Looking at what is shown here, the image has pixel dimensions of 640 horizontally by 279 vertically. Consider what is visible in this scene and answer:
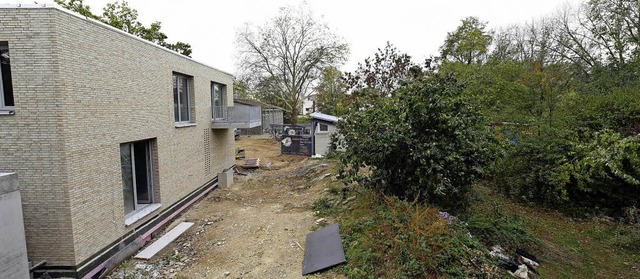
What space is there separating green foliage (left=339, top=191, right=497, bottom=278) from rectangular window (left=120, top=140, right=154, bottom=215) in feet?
19.5

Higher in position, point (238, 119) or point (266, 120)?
point (238, 119)

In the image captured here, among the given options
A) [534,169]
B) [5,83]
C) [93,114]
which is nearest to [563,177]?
[534,169]

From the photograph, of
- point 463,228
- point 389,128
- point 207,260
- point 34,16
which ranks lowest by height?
point 207,260

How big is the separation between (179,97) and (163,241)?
17.1 ft

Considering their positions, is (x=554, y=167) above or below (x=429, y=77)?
below

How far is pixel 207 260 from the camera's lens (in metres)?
7.06

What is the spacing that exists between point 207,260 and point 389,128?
5.27 meters

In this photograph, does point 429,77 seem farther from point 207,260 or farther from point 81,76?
point 81,76

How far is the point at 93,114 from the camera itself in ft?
21.9

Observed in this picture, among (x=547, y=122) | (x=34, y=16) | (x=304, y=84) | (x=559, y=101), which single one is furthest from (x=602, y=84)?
(x=304, y=84)

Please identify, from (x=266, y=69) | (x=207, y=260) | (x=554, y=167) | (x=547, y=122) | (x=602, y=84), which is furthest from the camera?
(x=266, y=69)

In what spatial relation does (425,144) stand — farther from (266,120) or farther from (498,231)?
(266,120)

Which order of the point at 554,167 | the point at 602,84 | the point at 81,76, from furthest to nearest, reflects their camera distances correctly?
the point at 602,84 < the point at 554,167 < the point at 81,76

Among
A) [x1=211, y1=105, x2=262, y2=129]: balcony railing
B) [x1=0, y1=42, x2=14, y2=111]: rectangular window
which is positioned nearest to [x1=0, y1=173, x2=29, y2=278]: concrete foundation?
[x1=0, y1=42, x2=14, y2=111]: rectangular window
